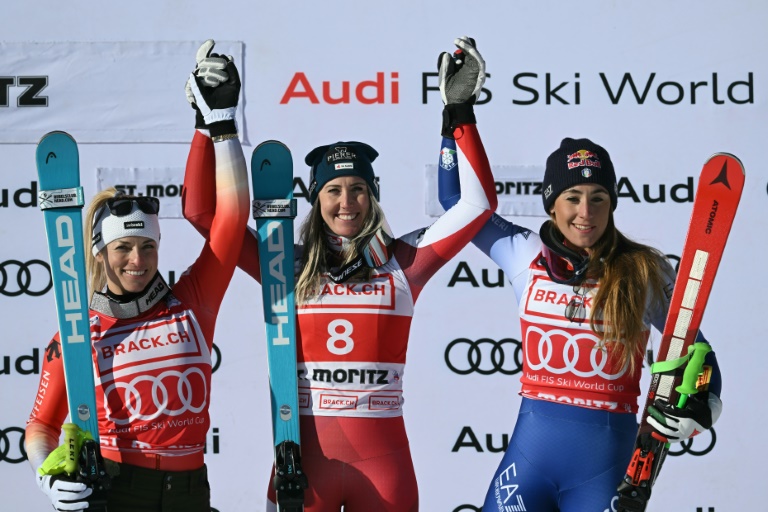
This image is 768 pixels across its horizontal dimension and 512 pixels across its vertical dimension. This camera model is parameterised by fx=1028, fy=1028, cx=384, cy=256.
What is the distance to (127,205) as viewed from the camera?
11.1ft

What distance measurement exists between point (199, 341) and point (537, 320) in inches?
43.5

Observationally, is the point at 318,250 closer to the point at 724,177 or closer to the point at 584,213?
the point at 584,213

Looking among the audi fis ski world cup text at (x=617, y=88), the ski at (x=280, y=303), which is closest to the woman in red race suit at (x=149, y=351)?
the ski at (x=280, y=303)

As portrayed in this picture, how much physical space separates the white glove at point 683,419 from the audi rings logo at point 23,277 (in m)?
2.98

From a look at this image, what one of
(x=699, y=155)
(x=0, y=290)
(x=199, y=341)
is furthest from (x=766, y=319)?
(x=0, y=290)

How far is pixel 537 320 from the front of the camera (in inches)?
133

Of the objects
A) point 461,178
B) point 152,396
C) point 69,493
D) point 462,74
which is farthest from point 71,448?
point 462,74

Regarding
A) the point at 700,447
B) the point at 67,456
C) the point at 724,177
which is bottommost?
the point at 700,447

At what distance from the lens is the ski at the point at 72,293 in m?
3.19

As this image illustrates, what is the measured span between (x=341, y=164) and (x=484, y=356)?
171 centimetres

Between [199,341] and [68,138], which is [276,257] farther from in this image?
[68,138]

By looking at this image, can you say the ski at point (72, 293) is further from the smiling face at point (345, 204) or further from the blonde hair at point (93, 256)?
the smiling face at point (345, 204)

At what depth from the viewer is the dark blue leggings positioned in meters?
3.28

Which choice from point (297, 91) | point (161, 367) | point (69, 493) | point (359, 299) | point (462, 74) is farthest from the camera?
point (297, 91)
